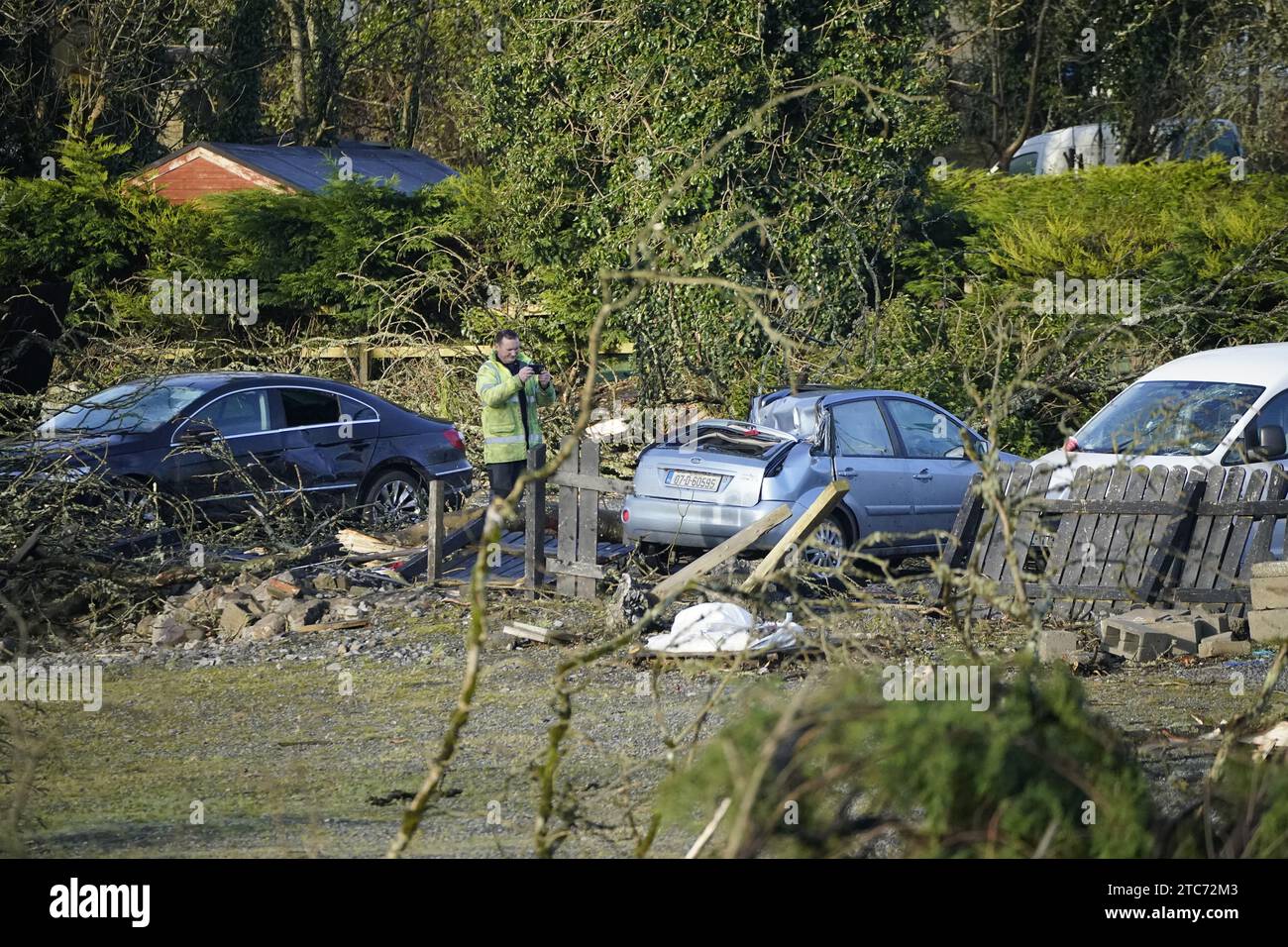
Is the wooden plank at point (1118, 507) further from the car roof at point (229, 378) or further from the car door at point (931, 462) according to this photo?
the car roof at point (229, 378)

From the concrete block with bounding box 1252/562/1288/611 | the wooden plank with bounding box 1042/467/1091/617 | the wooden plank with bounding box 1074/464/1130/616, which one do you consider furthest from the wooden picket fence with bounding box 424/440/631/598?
the concrete block with bounding box 1252/562/1288/611

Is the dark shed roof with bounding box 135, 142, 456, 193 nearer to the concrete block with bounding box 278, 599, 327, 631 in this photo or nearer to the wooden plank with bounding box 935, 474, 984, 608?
the concrete block with bounding box 278, 599, 327, 631

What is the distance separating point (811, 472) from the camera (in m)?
12.2

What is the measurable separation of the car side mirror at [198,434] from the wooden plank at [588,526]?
3.62 m

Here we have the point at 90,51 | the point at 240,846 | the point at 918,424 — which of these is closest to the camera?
the point at 240,846

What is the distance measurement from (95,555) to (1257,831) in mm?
9588

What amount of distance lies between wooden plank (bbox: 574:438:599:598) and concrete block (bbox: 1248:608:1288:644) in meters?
4.89

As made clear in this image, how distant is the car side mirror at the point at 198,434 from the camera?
1270cm

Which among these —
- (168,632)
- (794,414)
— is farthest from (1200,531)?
(168,632)

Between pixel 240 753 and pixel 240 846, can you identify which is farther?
pixel 240 753

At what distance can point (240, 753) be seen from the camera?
7887 millimetres
